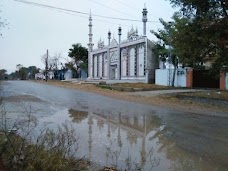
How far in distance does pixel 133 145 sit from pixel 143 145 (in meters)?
0.28

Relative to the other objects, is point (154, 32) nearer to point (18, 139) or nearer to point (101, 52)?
point (101, 52)

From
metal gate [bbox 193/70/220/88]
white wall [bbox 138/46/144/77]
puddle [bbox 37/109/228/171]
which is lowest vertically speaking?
puddle [bbox 37/109/228/171]

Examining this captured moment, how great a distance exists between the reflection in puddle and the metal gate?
70.2ft

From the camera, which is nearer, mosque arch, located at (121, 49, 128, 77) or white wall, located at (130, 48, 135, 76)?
white wall, located at (130, 48, 135, 76)

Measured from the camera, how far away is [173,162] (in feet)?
24.3

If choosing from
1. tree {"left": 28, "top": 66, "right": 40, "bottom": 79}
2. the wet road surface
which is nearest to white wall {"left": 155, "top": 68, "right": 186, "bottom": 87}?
the wet road surface

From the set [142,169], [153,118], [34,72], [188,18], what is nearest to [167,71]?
[188,18]

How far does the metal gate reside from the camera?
33.6 m

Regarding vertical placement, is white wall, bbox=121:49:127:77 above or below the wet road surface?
above

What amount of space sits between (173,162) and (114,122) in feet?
19.0

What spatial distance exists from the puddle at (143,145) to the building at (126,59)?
31.7 m

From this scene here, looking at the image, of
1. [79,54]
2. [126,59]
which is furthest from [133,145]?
[79,54]

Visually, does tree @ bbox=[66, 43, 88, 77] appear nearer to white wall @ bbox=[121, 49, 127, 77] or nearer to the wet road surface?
white wall @ bbox=[121, 49, 127, 77]

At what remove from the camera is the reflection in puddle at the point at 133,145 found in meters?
7.18
